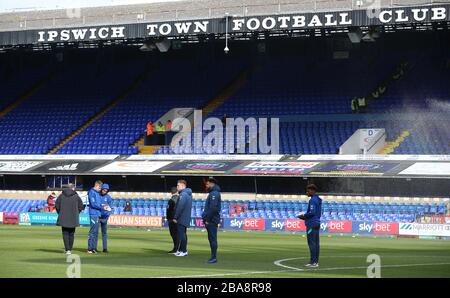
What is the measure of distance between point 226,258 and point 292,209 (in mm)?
21287

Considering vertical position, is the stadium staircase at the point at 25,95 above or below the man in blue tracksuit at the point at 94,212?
above

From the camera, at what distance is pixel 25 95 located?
5997 cm

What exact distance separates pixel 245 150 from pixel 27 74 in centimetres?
1946

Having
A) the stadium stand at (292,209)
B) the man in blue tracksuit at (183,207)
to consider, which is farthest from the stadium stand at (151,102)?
the man in blue tracksuit at (183,207)

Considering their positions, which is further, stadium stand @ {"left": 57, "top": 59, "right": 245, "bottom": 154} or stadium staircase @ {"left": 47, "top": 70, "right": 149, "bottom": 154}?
stadium staircase @ {"left": 47, "top": 70, "right": 149, "bottom": 154}

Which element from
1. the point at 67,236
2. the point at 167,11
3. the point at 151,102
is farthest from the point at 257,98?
the point at 67,236

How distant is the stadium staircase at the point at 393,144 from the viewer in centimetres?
4697

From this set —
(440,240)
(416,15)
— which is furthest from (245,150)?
(440,240)

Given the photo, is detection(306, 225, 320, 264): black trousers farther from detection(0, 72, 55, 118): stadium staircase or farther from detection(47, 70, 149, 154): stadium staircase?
detection(0, 72, 55, 118): stadium staircase

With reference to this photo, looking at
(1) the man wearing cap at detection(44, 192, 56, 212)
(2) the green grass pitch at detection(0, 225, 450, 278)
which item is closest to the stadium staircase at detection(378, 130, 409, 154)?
(2) the green grass pitch at detection(0, 225, 450, 278)

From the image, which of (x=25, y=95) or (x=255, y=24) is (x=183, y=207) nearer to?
(x=255, y=24)

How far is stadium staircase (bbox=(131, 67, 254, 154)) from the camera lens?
5203 cm

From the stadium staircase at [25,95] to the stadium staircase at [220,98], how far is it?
418 inches

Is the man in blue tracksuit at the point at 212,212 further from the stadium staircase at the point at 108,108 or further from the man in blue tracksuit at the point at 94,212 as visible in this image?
the stadium staircase at the point at 108,108
